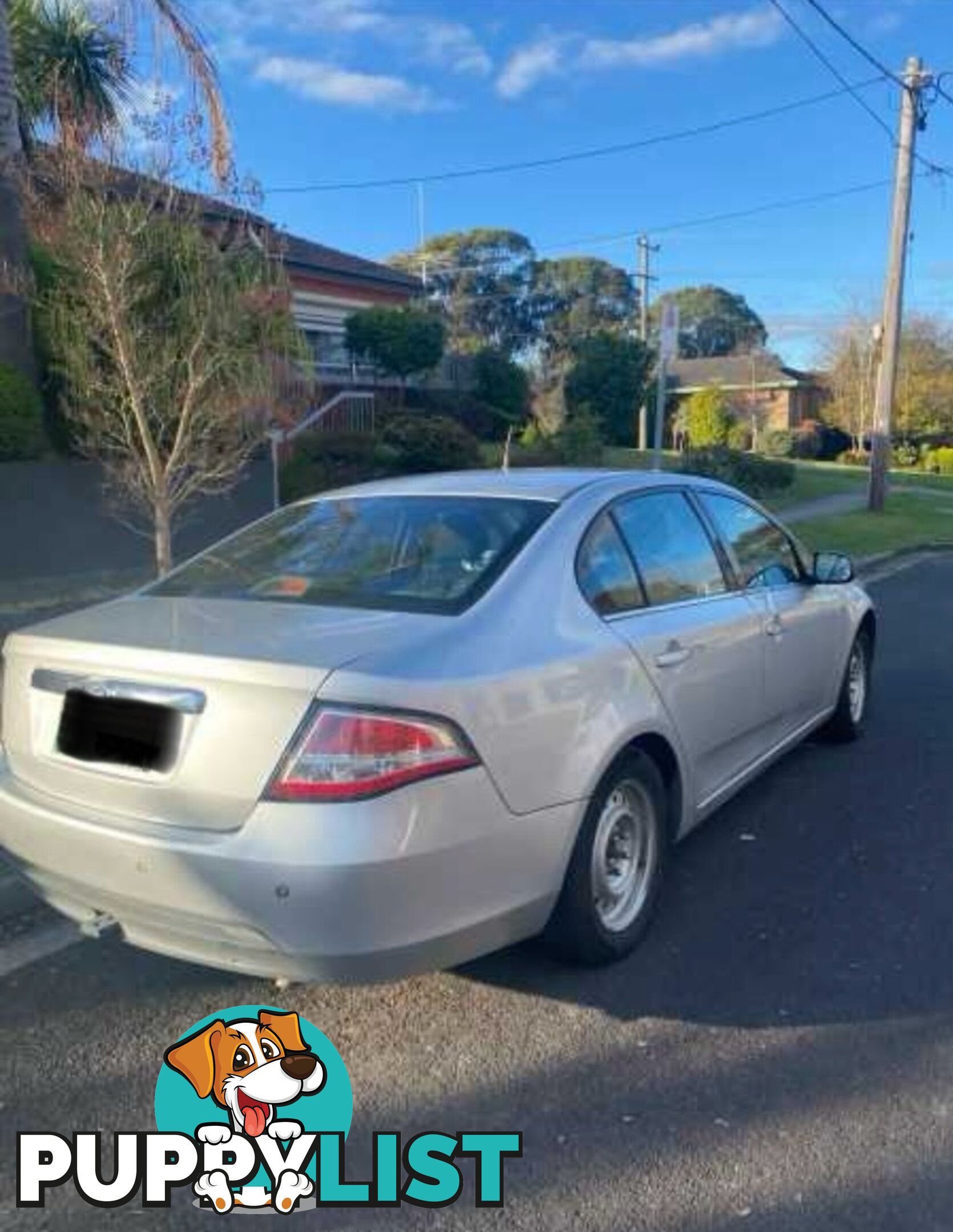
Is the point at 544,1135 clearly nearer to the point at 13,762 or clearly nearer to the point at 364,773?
the point at 364,773

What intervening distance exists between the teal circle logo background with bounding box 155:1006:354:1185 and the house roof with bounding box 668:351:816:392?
5426 cm

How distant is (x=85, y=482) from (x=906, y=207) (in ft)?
52.0

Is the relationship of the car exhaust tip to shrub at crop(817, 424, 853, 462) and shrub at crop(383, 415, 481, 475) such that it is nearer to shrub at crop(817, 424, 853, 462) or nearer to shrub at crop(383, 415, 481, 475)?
shrub at crop(383, 415, 481, 475)

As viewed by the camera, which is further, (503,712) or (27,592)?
(27,592)

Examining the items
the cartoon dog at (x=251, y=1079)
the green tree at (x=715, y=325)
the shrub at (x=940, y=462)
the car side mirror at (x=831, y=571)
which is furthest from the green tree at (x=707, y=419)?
the green tree at (x=715, y=325)

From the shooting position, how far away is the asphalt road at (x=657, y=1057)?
2.44 m

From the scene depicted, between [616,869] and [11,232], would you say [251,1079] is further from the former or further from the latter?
[11,232]

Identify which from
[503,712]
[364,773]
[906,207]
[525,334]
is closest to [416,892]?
[364,773]

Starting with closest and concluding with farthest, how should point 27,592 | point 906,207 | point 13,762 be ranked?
point 13,762
point 27,592
point 906,207

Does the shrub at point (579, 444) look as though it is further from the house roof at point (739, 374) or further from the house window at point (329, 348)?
the house roof at point (739, 374)

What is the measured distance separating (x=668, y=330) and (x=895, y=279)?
1208 cm

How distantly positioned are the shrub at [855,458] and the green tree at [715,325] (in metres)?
45.2

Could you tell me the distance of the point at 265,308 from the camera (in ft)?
32.8

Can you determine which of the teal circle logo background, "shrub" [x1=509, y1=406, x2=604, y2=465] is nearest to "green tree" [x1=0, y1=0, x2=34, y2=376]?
the teal circle logo background
